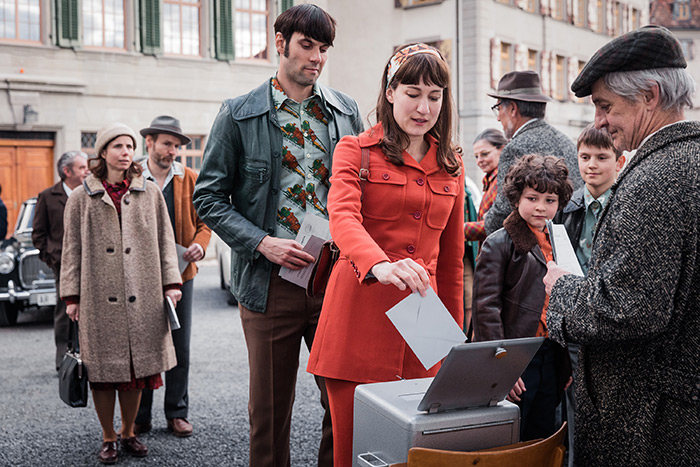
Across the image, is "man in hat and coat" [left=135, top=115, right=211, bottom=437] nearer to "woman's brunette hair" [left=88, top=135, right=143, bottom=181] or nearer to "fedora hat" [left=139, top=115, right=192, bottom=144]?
"fedora hat" [left=139, top=115, right=192, bottom=144]

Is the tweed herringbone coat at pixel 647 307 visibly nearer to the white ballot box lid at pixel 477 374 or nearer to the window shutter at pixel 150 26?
the white ballot box lid at pixel 477 374

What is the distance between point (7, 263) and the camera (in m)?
10.2

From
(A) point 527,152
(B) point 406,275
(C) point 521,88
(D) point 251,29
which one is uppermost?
(D) point 251,29

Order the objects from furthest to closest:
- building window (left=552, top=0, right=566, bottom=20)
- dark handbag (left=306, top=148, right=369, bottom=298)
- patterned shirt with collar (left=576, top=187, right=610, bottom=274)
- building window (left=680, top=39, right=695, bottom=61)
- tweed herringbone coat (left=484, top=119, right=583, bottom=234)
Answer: building window (left=680, top=39, right=695, bottom=61) → building window (left=552, top=0, right=566, bottom=20) → tweed herringbone coat (left=484, top=119, right=583, bottom=234) → patterned shirt with collar (left=576, top=187, right=610, bottom=274) → dark handbag (left=306, top=148, right=369, bottom=298)

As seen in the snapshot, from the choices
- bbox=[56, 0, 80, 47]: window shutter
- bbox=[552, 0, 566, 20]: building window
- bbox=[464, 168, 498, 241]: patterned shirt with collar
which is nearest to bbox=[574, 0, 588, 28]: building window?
bbox=[552, 0, 566, 20]: building window

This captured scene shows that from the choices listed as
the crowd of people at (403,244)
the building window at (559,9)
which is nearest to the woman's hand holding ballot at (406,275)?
the crowd of people at (403,244)

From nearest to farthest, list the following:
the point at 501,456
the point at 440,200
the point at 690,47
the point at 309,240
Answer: the point at 501,456 < the point at 440,200 < the point at 309,240 < the point at 690,47

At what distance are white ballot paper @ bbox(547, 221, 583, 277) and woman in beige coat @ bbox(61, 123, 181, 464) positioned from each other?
3079 mm

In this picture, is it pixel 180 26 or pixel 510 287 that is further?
pixel 180 26

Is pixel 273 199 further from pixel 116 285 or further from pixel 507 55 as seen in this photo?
pixel 507 55

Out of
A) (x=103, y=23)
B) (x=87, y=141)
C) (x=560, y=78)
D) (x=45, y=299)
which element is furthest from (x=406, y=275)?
(x=560, y=78)

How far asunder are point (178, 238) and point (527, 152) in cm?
252

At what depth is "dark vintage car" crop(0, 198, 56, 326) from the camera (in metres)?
10.0

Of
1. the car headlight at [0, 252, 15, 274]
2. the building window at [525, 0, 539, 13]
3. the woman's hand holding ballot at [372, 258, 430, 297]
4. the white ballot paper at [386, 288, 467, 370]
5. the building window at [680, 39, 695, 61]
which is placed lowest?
the car headlight at [0, 252, 15, 274]
